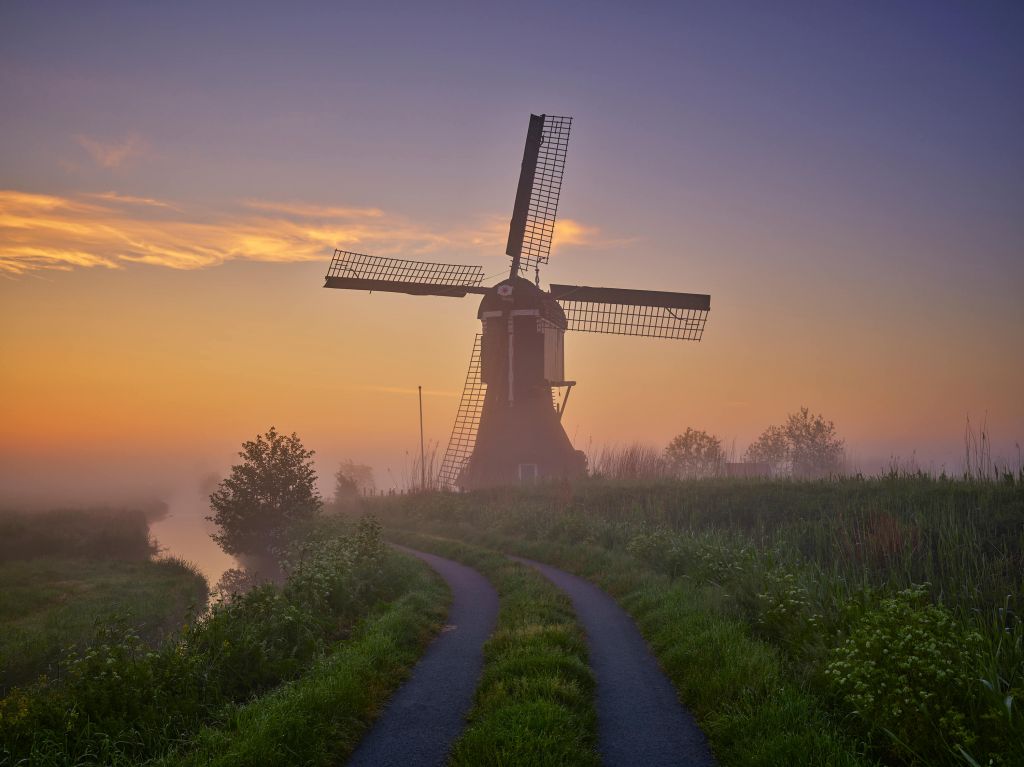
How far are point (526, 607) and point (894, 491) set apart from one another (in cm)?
1575

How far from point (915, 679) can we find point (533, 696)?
4.26 meters

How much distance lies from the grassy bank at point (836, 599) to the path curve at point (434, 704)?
302 cm

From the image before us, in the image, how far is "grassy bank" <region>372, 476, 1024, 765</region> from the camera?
7.06m

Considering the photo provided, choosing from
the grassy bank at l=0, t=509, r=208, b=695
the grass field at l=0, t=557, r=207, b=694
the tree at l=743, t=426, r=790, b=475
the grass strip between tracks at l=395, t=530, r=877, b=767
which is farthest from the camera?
the tree at l=743, t=426, r=790, b=475

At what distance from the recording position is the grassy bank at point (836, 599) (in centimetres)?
706

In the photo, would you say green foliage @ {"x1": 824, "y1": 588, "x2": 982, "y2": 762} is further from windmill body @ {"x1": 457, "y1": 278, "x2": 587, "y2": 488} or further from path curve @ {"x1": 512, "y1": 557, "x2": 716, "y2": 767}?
windmill body @ {"x1": 457, "y1": 278, "x2": 587, "y2": 488}

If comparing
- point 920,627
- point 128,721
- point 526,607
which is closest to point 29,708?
point 128,721

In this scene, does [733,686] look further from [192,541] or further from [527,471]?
[192,541]

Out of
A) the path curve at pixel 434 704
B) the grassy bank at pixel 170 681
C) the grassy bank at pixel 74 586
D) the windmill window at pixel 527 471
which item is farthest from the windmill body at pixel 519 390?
the grassy bank at pixel 170 681

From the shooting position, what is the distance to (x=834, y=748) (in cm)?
688

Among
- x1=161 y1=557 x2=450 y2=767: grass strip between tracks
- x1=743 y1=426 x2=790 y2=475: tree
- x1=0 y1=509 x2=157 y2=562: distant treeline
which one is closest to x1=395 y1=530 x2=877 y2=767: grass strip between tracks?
x1=161 y1=557 x2=450 y2=767: grass strip between tracks

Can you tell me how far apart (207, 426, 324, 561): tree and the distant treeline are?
24.5 ft

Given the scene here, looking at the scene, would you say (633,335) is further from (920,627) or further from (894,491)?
(920,627)

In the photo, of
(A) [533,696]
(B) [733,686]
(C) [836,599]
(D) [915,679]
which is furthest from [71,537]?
(D) [915,679]
